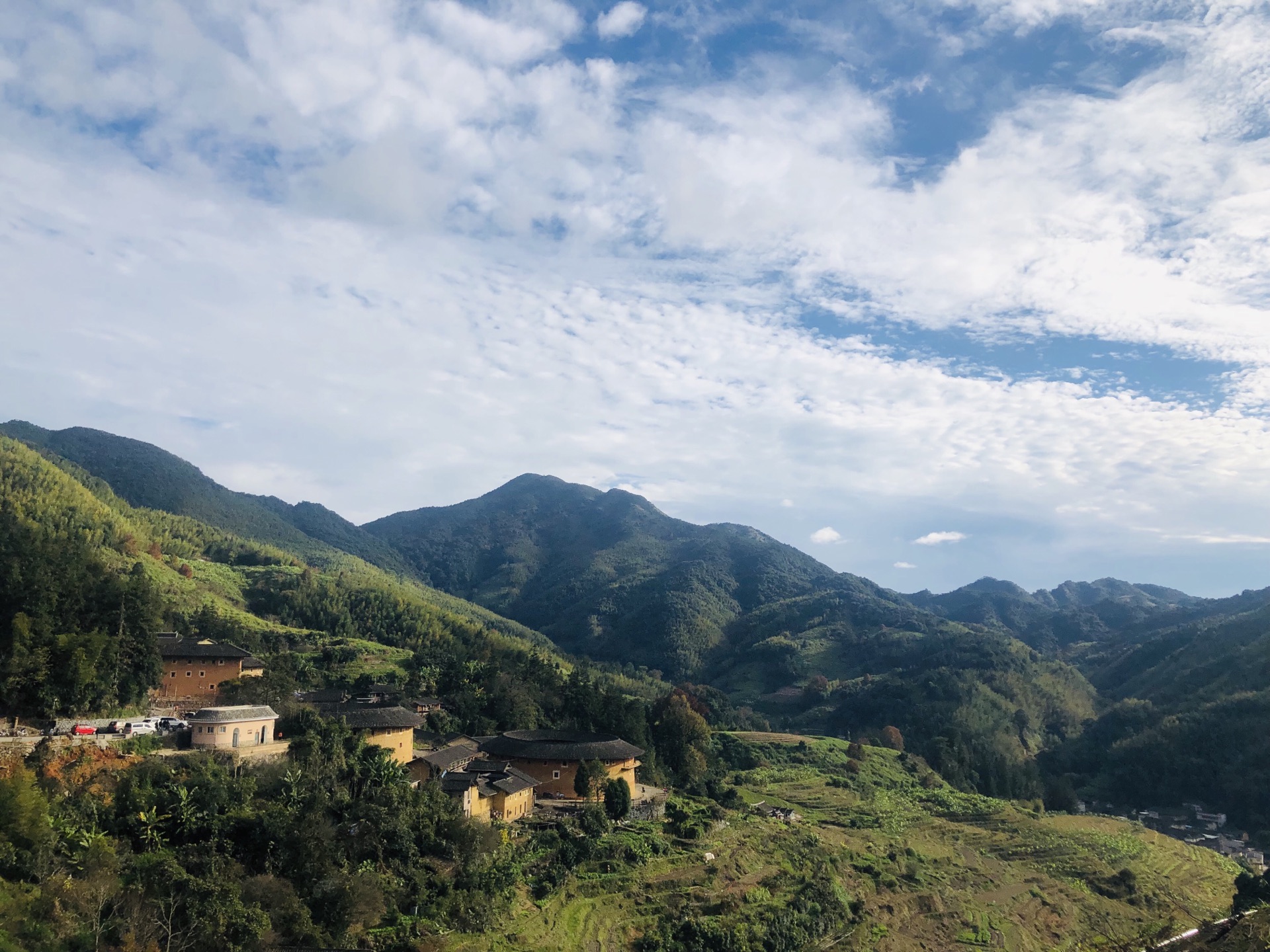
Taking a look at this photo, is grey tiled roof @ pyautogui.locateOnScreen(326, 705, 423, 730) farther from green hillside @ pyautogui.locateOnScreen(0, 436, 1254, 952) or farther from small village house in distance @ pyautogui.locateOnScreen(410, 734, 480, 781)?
green hillside @ pyautogui.locateOnScreen(0, 436, 1254, 952)

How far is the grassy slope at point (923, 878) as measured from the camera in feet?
104

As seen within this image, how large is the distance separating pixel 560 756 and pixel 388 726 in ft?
34.3

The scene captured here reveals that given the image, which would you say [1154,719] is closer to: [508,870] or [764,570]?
[508,870]

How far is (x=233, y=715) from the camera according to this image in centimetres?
3142

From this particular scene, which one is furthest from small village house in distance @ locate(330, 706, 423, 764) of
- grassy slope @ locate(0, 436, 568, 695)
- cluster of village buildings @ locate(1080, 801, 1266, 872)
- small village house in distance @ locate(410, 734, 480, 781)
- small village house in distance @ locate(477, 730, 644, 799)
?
cluster of village buildings @ locate(1080, 801, 1266, 872)

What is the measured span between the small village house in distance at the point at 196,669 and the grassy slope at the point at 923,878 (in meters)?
24.2

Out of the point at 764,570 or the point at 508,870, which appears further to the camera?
the point at 764,570

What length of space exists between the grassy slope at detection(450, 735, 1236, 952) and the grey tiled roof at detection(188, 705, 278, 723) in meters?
12.2

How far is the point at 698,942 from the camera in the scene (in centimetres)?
3061

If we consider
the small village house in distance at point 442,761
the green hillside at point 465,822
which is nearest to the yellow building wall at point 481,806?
the green hillside at point 465,822

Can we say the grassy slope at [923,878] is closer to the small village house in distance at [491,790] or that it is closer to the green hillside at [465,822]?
the green hillside at [465,822]

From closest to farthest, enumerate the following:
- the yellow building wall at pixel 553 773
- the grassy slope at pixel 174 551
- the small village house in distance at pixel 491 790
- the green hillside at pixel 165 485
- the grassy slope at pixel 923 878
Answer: the grassy slope at pixel 923 878
the small village house in distance at pixel 491 790
the yellow building wall at pixel 553 773
the grassy slope at pixel 174 551
the green hillside at pixel 165 485

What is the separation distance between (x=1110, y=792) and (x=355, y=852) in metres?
78.7

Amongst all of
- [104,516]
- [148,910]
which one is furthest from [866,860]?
[104,516]
